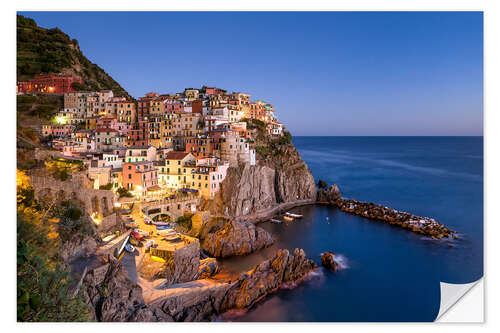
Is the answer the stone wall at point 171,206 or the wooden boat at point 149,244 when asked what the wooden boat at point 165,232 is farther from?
the stone wall at point 171,206

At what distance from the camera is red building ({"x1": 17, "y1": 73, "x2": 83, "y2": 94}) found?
1878 cm

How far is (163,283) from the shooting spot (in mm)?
8047

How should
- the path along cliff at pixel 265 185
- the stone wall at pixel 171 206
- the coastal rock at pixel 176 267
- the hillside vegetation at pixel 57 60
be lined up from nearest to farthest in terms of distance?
the coastal rock at pixel 176 267 → the stone wall at pixel 171 206 → the path along cliff at pixel 265 185 → the hillside vegetation at pixel 57 60

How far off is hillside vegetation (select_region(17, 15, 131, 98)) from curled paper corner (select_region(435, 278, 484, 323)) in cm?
2258

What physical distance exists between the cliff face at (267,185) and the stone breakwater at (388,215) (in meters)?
1.34

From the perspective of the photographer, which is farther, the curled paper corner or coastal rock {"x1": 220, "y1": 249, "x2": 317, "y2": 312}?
coastal rock {"x1": 220, "y1": 249, "x2": 317, "y2": 312}

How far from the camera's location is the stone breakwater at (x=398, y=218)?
526 inches

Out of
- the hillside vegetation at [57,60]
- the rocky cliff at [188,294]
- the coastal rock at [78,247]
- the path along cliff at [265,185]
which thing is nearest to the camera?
the rocky cliff at [188,294]

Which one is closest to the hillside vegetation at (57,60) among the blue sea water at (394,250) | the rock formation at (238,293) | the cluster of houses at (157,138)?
the cluster of houses at (157,138)

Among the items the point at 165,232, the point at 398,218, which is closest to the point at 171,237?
the point at 165,232

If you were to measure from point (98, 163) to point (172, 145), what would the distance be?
6073mm

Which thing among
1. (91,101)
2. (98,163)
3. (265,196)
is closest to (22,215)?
(98,163)

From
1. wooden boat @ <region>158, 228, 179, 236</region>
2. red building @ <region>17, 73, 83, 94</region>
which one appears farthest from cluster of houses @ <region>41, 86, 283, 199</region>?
wooden boat @ <region>158, 228, 179, 236</region>

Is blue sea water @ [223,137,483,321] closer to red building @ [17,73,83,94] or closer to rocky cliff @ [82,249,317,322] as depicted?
rocky cliff @ [82,249,317,322]
